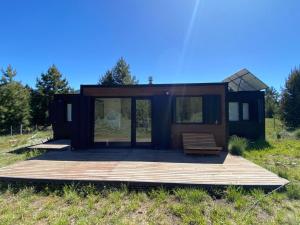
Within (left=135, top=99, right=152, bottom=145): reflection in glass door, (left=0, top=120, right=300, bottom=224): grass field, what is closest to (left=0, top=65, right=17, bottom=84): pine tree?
(left=135, top=99, right=152, bottom=145): reflection in glass door

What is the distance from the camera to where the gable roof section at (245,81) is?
11.4m

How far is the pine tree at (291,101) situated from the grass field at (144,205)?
56.4 ft

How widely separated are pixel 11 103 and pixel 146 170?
1935cm

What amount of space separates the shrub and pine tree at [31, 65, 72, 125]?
23754 millimetres

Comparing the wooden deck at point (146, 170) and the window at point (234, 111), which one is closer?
the wooden deck at point (146, 170)

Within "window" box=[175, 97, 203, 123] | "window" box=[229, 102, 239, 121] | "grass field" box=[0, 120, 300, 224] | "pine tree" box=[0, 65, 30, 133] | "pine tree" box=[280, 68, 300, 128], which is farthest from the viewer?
"pine tree" box=[0, 65, 30, 133]

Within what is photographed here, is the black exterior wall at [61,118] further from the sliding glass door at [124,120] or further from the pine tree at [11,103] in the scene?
the pine tree at [11,103]

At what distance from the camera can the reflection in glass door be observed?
312 inches

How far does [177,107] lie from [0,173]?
18.4 ft

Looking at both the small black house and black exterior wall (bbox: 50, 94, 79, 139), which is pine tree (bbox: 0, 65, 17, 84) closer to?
black exterior wall (bbox: 50, 94, 79, 139)

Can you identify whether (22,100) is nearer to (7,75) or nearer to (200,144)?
(7,75)

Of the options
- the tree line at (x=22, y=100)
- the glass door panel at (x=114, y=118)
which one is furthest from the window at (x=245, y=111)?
the tree line at (x=22, y=100)

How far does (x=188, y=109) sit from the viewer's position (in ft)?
Result: 25.4

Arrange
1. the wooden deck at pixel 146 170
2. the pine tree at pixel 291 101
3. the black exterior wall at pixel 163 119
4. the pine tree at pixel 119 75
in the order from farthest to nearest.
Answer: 1. the pine tree at pixel 119 75
2. the pine tree at pixel 291 101
3. the black exterior wall at pixel 163 119
4. the wooden deck at pixel 146 170
